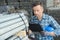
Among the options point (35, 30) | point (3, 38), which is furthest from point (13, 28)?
point (35, 30)

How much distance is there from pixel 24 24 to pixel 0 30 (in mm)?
793

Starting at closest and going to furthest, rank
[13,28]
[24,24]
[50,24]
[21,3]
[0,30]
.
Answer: [0,30] < [13,28] < [24,24] < [50,24] < [21,3]

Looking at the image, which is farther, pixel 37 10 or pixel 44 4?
pixel 44 4

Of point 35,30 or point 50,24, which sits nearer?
point 35,30

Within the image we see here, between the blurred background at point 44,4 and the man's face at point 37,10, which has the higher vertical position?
the man's face at point 37,10

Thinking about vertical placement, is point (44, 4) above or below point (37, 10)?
below

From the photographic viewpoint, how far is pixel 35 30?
3822mm

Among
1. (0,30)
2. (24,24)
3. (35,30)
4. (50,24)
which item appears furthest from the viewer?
(50,24)

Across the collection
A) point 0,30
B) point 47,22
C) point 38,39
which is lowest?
point 38,39

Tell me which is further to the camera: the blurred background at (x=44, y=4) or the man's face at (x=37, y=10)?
the blurred background at (x=44, y=4)

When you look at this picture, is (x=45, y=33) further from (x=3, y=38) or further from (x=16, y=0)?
(x=16, y=0)

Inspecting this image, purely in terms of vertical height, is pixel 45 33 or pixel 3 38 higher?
pixel 3 38

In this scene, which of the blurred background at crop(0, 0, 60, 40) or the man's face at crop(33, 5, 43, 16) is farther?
the blurred background at crop(0, 0, 60, 40)

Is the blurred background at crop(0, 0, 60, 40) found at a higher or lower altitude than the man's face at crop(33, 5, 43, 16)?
lower
